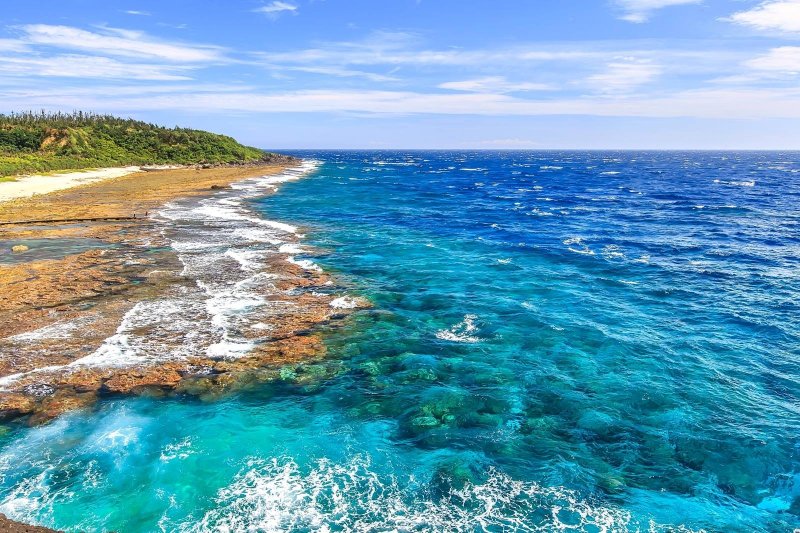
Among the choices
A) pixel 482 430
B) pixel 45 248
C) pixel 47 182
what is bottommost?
pixel 482 430

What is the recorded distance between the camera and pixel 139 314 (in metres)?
23.8

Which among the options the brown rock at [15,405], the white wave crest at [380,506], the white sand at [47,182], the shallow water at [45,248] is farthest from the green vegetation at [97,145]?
the white wave crest at [380,506]

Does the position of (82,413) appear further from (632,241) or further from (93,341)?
(632,241)

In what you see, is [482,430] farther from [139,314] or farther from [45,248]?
[45,248]

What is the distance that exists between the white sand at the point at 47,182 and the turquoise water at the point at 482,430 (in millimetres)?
54851

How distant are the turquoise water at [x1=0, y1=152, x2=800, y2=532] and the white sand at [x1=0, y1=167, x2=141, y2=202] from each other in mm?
54851

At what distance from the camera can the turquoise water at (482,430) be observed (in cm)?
1255

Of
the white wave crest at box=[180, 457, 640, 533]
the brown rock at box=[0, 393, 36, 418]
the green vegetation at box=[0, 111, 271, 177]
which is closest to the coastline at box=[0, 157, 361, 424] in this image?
the brown rock at box=[0, 393, 36, 418]

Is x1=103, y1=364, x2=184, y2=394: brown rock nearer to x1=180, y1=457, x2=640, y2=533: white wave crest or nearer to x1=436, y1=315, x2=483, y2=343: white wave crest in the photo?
x1=180, y1=457, x2=640, y2=533: white wave crest

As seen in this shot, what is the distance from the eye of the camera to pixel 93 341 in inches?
818

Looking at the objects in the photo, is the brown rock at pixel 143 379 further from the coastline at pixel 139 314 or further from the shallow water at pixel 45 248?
the shallow water at pixel 45 248

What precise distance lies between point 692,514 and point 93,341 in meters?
22.0

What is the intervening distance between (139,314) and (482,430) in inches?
681

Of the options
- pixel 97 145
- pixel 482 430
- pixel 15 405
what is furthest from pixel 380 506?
pixel 97 145
